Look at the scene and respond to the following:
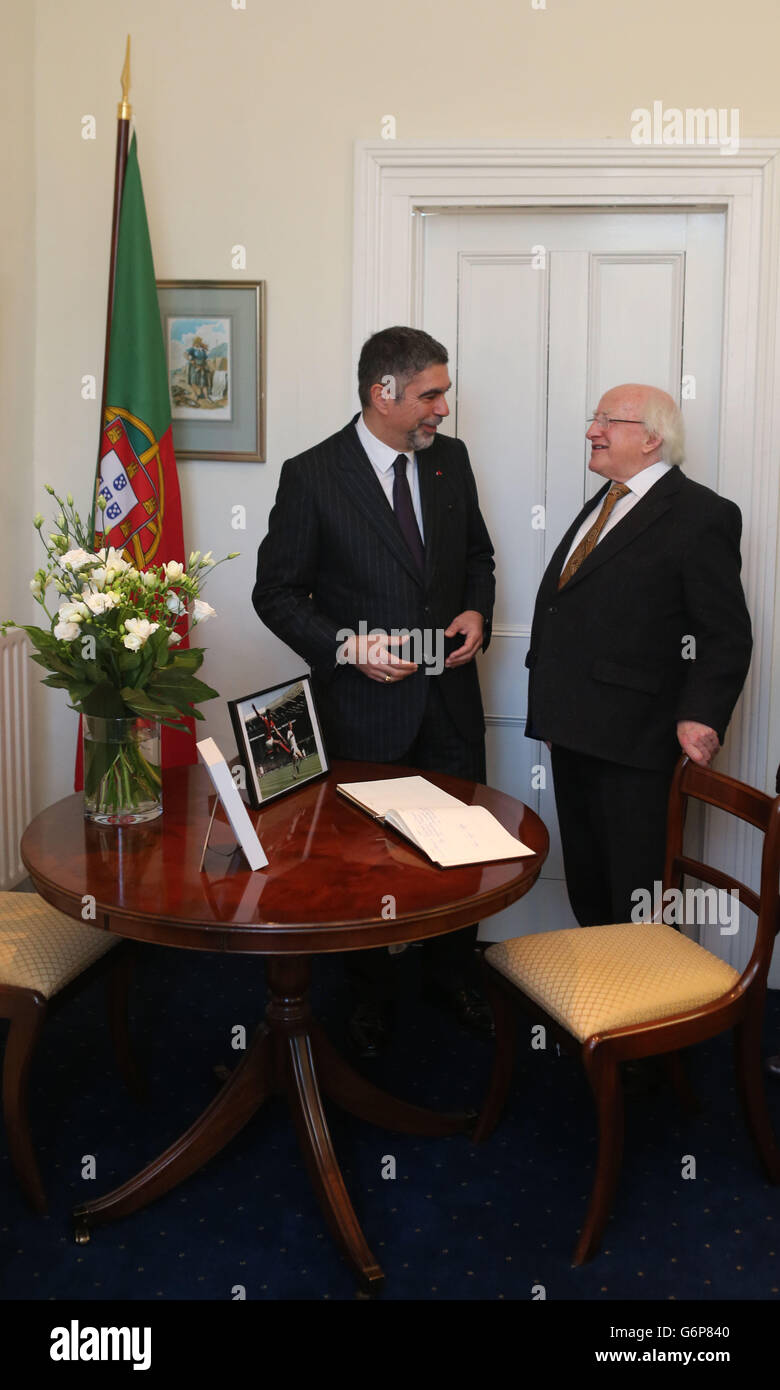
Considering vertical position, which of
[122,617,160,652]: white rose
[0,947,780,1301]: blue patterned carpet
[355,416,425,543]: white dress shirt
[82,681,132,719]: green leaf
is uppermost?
[355,416,425,543]: white dress shirt

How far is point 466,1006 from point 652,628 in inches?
41.7

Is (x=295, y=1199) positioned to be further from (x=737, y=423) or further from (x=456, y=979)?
(x=737, y=423)

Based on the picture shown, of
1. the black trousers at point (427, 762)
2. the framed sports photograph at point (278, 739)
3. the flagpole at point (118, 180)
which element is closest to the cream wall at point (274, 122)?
the flagpole at point (118, 180)

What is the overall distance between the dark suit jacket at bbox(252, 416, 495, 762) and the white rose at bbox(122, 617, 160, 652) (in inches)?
26.9

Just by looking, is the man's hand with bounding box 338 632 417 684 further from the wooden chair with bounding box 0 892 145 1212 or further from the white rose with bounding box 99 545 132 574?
the wooden chair with bounding box 0 892 145 1212

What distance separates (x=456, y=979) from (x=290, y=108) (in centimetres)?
236

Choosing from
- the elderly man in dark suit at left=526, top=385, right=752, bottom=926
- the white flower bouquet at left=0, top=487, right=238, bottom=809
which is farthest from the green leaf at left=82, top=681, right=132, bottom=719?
the elderly man in dark suit at left=526, top=385, right=752, bottom=926

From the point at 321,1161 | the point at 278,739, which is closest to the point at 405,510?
the point at 278,739

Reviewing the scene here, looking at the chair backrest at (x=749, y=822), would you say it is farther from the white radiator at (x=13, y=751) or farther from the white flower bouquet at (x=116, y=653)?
the white radiator at (x=13, y=751)

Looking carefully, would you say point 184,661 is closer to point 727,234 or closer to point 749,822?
point 749,822

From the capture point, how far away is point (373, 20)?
10.2 ft

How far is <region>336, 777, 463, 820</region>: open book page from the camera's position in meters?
2.23

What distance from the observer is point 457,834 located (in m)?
2.08

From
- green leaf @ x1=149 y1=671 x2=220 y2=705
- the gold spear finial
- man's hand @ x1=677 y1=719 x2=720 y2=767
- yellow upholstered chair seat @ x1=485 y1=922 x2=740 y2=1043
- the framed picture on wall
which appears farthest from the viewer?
the framed picture on wall
